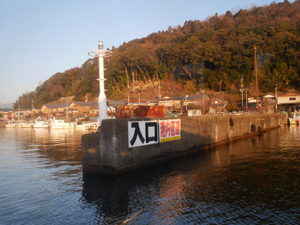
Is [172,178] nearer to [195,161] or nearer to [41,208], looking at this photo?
[195,161]

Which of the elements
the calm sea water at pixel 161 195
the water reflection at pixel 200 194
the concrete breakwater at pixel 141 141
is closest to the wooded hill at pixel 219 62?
the concrete breakwater at pixel 141 141

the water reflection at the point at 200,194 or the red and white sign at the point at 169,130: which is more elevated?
the red and white sign at the point at 169,130

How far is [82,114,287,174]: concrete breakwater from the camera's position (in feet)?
37.1

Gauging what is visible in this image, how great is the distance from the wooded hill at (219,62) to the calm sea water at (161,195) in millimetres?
65717

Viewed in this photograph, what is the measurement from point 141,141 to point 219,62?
2935 inches

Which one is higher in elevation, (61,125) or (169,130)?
(169,130)

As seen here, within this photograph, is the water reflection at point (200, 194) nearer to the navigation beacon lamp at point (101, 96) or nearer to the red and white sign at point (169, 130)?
the red and white sign at point (169, 130)

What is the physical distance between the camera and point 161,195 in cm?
880

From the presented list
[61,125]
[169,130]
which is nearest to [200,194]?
[169,130]

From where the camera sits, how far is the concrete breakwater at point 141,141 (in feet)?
37.1

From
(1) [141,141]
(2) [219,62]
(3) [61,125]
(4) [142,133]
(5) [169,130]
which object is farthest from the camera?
(2) [219,62]

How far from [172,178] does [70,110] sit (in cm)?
8040

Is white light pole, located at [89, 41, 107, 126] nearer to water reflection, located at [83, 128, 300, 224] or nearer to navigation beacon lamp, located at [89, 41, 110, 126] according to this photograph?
navigation beacon lamp, located at [89, 41, 110, 126]

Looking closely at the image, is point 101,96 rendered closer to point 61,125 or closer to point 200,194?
point 200,194
